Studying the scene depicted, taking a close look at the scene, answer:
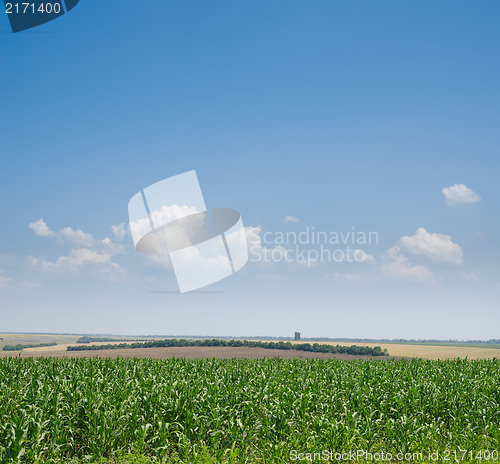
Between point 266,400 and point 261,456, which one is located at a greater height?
point 266,400

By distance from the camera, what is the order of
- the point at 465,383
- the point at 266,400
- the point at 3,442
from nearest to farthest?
the point at 3,442, the point at 266,400, the point at 465,383

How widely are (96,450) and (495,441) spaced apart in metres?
10.8

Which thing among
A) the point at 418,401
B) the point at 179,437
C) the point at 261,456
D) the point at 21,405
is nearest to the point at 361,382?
the point at 418,401

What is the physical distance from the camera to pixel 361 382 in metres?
15.3

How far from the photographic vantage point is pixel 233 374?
50.1 feet

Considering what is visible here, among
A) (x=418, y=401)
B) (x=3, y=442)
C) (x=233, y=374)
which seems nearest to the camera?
(x=3, y=442)

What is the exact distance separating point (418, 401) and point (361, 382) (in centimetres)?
238

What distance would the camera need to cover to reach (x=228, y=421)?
10.5m

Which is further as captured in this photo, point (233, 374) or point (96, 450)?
point (233, 374)

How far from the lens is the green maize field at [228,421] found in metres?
9.17

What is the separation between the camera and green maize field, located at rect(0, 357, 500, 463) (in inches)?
361

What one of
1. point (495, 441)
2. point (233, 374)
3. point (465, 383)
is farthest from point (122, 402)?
point (465, 383)

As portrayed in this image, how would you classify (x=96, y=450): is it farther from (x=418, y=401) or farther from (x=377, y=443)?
(x=418, y=401)

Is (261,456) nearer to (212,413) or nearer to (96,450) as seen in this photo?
(212,413)
